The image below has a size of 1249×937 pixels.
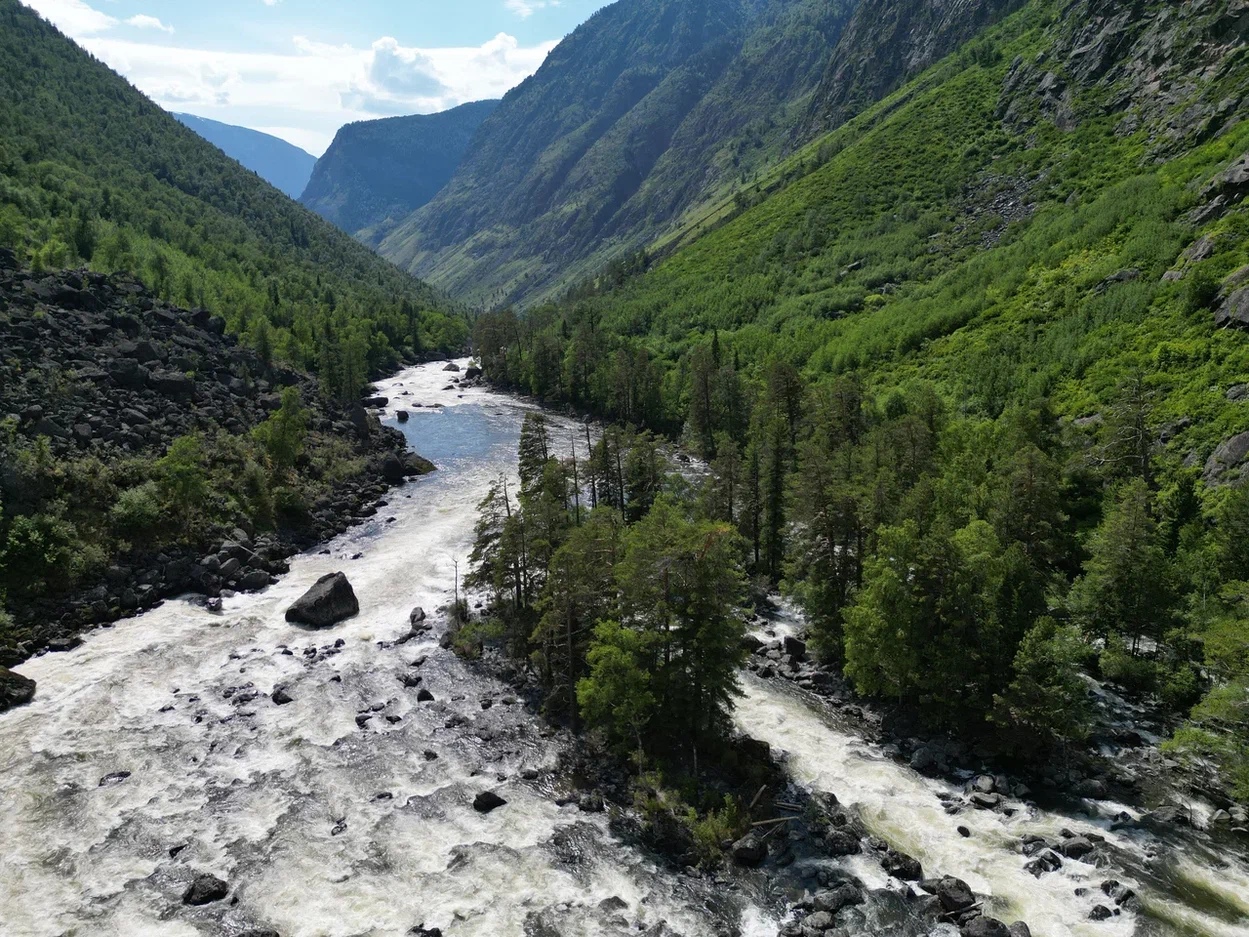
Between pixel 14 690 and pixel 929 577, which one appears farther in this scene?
pixel 14 690

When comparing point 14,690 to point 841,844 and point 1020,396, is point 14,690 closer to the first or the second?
point 841,844

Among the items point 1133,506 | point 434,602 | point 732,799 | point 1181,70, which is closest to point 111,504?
point 434,602

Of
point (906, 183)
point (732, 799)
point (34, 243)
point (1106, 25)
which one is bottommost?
point (732, 799)

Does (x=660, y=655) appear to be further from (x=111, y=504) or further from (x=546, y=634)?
(x=111, y=504)

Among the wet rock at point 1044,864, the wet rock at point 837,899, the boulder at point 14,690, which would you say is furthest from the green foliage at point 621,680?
the boulder at point 14,690

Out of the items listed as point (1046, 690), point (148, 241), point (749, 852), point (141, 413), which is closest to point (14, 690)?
point (141, 413)

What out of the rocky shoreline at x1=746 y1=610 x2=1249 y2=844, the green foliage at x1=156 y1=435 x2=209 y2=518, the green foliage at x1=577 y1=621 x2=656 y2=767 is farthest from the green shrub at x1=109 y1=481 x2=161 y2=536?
the rocky shoreline at x1=746 y1=610 x2=1249 y2=844
